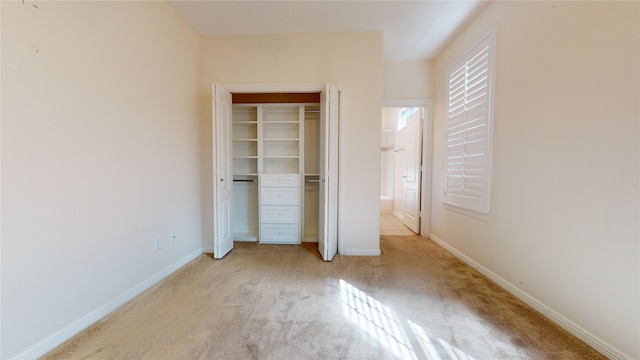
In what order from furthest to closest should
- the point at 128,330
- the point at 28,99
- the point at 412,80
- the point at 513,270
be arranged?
the point at 412,80 < the point at 513,270 < the point at 128,330 < the point at 28,99

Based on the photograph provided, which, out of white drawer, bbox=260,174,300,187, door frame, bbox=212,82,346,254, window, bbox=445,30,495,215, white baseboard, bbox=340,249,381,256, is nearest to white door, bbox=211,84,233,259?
door frame, bbox=212,82,346,254

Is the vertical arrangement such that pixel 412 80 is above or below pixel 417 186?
above

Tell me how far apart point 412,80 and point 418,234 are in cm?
248

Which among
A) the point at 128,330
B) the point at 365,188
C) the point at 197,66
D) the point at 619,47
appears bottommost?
the point at 128,330

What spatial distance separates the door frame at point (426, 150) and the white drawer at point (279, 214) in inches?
79.9

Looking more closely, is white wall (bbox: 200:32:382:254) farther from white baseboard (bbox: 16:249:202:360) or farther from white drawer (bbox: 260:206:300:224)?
white baseboard (bbox: 16:249:202:360)

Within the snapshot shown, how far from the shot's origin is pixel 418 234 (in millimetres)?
3934

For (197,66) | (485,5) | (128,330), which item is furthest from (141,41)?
(485,5)

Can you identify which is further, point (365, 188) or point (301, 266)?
point (365, 188)

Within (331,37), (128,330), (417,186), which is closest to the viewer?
(128,330)

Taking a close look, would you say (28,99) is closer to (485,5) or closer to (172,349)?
(172,349)

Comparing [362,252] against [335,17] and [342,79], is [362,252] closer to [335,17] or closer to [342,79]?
[342,79]

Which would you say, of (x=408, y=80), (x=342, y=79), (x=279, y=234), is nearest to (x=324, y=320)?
(x=279, y=234)

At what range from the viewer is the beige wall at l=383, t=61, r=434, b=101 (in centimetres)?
364
